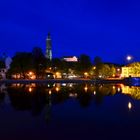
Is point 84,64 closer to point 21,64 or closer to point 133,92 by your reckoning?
point 21,64

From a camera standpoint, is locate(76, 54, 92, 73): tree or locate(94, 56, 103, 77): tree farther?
locate(94, 56, 103, 77): tree

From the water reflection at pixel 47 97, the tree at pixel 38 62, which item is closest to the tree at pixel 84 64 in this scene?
the tree at pixel 38 62

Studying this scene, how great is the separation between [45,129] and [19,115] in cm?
539

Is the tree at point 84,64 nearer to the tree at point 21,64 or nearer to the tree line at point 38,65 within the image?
the tree line at point 38,65

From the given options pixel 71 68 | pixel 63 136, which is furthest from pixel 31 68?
pixel 63 136

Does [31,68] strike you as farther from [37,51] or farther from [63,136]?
[63,136]

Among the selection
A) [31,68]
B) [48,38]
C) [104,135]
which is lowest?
[104,135]

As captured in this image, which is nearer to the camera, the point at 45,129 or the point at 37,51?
the point at 45,129

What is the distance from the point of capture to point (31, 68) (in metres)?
92.0

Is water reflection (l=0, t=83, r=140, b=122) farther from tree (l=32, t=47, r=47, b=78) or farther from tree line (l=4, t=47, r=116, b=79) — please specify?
tree (l=32, t=47, r=47, b=78)

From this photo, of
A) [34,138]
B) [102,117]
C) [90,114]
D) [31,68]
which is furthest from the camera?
[31,68]

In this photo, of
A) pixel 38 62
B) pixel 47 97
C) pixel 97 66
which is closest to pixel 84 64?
pixel 97 66

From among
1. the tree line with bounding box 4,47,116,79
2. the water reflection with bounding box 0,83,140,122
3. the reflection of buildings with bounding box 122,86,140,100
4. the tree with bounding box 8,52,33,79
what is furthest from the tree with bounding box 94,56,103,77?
the water reflection with bounding box 0,83,140,122

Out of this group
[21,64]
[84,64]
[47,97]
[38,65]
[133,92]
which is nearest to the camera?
[47,97]
